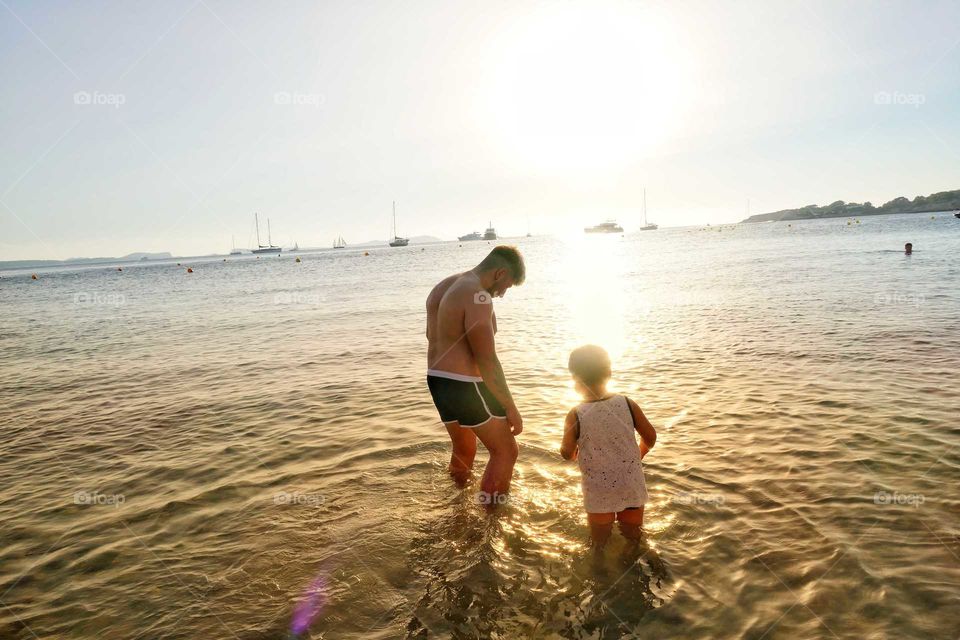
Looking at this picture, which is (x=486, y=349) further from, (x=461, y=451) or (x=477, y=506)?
(x=477, y=506)

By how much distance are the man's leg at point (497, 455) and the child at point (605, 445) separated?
0.69 metres

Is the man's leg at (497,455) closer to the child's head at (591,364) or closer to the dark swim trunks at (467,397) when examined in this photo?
the dark swim trunks at (467,397)

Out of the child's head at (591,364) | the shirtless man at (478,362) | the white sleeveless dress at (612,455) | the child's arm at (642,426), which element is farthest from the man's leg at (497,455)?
the child's arm at (642,426)

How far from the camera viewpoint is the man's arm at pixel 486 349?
451cm

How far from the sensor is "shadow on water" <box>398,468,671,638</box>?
3.68 metres

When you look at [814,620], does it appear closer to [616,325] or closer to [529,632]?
[529,632]

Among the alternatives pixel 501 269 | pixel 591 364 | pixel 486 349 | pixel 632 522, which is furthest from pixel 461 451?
pixel 501 269

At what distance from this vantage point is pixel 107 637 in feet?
12.4

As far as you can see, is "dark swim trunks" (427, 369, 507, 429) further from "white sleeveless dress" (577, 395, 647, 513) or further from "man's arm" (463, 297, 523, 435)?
"white sleeveless dress" (577, 395, 647, 513)

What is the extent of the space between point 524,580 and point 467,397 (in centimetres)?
161

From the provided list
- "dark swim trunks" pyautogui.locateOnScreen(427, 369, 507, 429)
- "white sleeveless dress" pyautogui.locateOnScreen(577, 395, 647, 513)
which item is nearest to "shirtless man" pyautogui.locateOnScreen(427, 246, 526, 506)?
"dark swim trunks" pyautogui.locateOnScreen(427, 369, 507, 429)

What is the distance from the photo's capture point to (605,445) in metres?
4.36

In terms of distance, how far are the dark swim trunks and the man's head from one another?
0.88 meters

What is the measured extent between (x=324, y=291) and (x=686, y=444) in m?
32.7
